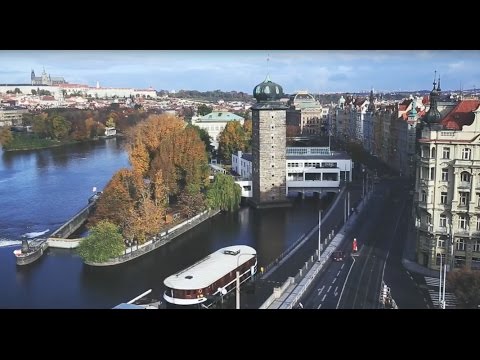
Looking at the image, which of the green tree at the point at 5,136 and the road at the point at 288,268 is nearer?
the road at the point at 288,268

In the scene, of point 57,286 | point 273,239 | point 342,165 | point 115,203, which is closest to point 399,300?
point 273,239

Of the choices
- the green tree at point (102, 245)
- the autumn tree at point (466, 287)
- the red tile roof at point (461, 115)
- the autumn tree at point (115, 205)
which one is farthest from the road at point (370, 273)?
the autumn tree at point (115, 205)

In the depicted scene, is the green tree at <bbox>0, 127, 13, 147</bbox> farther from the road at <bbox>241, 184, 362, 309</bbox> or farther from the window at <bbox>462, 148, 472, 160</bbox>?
the window at <bbox>462, 148, 472, 160</bbox>

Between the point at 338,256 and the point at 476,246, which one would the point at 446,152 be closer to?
the point at 476,246

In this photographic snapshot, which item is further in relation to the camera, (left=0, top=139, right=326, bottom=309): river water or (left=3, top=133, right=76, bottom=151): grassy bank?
(left=3, top=133, right=76, bottom=151): grassy bank

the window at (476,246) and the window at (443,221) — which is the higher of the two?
the window at (443,221)

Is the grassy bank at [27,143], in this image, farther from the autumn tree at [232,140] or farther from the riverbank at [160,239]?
the riverbank at [160,239]

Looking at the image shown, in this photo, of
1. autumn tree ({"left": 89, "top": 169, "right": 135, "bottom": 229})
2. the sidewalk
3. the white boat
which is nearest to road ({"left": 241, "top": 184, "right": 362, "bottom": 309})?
the white boat

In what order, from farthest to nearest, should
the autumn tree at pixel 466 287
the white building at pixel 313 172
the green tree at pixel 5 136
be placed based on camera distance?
the green tree at pixel 5 136 < the white building at pixel 313 172 < the autumn tree at pixel 466 287
